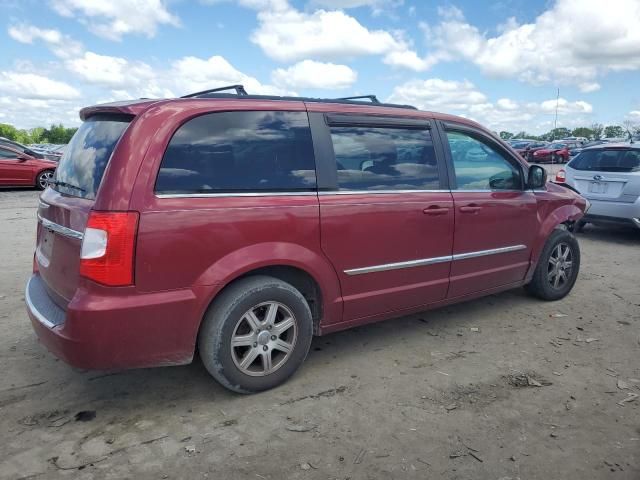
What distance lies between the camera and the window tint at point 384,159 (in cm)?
355

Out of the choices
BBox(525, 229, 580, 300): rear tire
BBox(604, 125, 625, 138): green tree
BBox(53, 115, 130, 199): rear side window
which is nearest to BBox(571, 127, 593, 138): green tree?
BBox(604, 125, 625, 138): green tree

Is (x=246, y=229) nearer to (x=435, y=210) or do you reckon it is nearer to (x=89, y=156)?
(x=89, y=156)

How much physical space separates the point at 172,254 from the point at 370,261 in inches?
55.7

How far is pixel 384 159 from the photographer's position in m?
3.78

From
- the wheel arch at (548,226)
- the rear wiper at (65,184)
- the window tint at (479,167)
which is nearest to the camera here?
the rear wiper at (65,184)

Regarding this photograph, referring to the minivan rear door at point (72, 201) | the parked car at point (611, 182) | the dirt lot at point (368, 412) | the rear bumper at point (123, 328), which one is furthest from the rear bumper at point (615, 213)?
the minivan rear door at point (72, 201)

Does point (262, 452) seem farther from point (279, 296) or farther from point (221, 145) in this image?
point (221, 145)

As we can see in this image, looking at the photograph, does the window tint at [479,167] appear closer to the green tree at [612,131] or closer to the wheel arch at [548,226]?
the wheel arch at [548,226]

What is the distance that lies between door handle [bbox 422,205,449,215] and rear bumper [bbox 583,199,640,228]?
525 centimetres

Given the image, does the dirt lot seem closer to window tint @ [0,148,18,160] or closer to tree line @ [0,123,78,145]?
window tint @ [0,148,18,160]

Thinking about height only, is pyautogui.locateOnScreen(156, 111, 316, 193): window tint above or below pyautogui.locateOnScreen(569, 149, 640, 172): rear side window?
below

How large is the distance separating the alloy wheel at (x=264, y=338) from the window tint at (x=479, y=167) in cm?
184

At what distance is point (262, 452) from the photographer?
8.80 ft

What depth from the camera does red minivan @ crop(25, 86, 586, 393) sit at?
2.75 m
